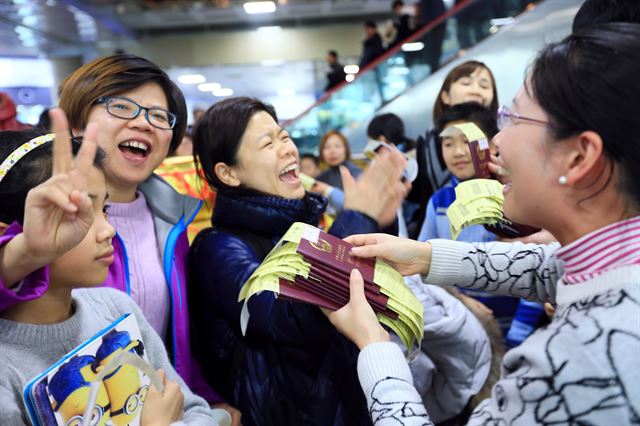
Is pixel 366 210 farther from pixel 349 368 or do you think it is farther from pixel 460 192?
pixel 349 368

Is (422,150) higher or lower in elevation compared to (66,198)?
lower

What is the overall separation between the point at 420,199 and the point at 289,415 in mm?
1670

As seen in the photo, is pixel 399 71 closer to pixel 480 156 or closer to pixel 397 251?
pixel 480 156

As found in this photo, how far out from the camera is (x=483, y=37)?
22.2ft

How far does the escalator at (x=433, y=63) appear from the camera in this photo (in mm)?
6250

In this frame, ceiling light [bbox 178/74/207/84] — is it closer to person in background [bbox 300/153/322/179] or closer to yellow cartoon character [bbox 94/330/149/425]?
person in background [bbox 300/153/322/179]

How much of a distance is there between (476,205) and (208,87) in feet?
52.2

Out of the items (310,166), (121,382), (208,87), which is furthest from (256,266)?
(208,87)

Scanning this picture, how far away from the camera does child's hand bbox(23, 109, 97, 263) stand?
0.93m

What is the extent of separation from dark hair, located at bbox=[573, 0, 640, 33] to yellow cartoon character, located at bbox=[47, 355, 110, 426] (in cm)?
128

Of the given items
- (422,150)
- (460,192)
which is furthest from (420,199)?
(460,192)

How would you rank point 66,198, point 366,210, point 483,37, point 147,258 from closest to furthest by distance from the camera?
point 66,198 → point 366,210 → point 147,258 → point 483,37

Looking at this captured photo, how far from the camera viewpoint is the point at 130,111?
1.79 meters

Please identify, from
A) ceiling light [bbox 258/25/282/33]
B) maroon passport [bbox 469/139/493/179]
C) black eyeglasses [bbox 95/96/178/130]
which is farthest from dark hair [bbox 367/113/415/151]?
ceiling light [bbox 258/25/282/33]
